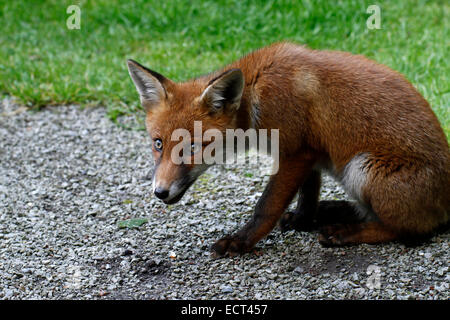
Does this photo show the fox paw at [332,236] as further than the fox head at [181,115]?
Yes

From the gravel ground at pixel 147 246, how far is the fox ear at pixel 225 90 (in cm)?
123

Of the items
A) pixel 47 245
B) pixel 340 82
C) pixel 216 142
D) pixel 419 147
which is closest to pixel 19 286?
pixel 47 245

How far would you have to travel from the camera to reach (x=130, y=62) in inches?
181

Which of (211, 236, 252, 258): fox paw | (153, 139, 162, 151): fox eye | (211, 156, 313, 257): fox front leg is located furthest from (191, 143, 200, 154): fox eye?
(211, 236, 252, 258): fox paw

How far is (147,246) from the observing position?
4.94 meters

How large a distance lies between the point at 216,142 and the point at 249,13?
17.1 feet

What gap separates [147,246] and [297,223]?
4.27 ft

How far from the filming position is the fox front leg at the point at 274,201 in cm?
456

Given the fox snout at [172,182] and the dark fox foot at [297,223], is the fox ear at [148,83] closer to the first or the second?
the fox snout at [172,182]

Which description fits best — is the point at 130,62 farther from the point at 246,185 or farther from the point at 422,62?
the point at 422,62

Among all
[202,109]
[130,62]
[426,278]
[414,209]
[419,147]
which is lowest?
[426,278]

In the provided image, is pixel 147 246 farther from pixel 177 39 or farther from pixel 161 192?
pixel 177 39

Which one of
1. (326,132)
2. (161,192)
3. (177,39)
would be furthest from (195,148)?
(177,39)

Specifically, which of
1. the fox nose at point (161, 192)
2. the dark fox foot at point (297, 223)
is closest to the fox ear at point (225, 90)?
the fox nose at point (161, 192)
